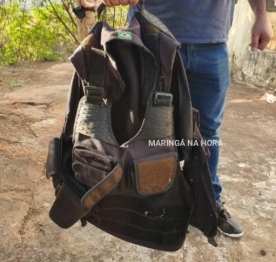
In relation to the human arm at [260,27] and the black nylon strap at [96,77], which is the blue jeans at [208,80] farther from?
the black nylon strap at [96,77]

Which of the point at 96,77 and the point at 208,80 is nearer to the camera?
the point at 96,77

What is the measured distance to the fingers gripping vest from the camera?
1043 mm

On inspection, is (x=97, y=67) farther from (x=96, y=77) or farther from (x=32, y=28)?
(x=32, y=28)

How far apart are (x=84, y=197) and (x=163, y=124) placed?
13.8 inches

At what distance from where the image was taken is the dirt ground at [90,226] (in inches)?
59.4

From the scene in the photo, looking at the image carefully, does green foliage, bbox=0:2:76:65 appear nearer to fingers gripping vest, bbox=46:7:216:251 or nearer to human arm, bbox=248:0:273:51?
human arm, bbox=248:0:273:51

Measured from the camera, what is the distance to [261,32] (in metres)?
1.55

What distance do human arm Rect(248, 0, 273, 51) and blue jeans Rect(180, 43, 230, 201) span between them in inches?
9.0

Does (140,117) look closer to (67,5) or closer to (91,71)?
(91,71)

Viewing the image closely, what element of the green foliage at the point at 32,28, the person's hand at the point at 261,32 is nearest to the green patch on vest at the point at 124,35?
the person's hand at the point at 261,32

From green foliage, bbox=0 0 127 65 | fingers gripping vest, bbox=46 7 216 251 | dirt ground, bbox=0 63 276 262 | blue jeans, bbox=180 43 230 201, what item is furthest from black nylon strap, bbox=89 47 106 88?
green foliage, bbox=0 0 127 65

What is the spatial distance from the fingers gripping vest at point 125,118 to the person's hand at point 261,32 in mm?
671

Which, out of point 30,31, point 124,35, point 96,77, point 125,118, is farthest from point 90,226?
point 30,31

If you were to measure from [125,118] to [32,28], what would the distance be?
699 centimetres
